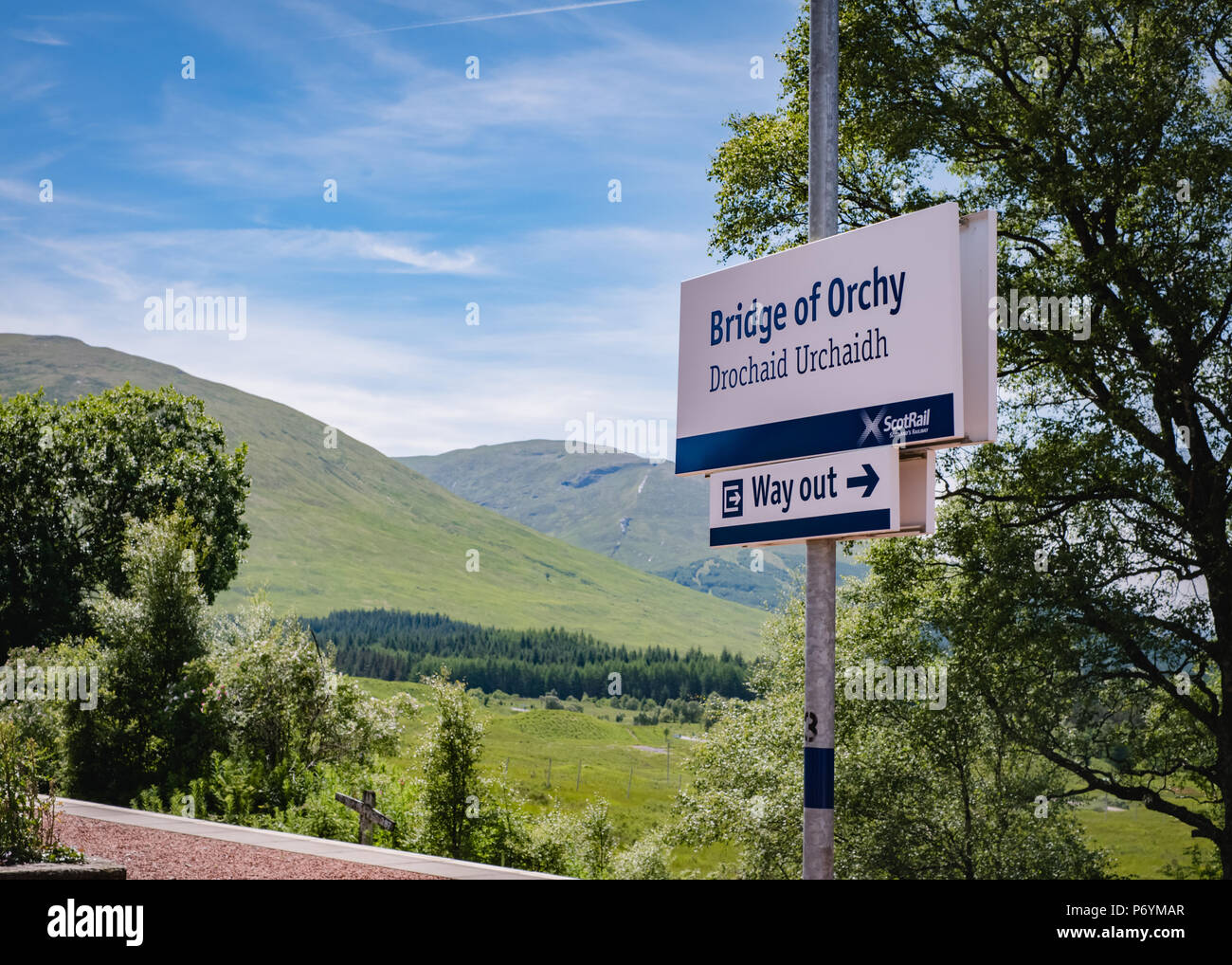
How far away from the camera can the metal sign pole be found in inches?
257

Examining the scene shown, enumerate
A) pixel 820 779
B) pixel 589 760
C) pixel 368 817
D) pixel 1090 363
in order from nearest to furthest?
1. pixel 820 779
2. pixel 368 817
3. pixel 1090 363
4. pixel 589 760

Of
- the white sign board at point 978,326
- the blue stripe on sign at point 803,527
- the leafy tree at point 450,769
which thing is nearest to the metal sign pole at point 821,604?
the blue stripe on sign at point 803,527

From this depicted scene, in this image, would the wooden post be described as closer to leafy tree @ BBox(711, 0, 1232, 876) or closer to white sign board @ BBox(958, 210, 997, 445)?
leafy tree @ BBox(711, 0, 1232, 876)

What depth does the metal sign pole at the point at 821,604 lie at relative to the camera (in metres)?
6.54

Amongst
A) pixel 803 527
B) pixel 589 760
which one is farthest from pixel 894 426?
pixel 589 760

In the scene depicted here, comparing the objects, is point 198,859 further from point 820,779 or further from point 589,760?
point 589,760

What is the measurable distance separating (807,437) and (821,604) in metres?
1.26

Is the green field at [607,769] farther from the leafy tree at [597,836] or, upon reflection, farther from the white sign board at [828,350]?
the white sign board at [828,350]

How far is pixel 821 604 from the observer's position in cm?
670

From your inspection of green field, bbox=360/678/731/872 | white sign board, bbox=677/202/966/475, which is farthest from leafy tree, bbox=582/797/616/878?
white sign board, bbox=677/202/966/475

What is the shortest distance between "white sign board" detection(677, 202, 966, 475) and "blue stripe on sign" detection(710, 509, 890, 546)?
464 mm

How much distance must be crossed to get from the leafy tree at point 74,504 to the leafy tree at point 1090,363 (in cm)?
2778
